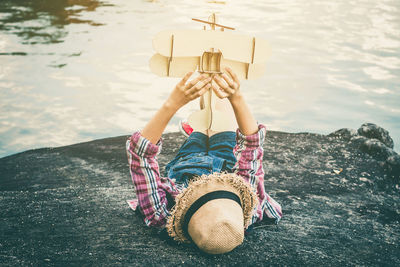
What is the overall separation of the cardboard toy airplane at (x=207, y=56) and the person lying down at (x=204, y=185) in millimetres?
77

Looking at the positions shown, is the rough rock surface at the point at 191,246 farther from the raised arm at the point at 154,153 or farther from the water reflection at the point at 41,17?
the water reflection at the point at 41,17

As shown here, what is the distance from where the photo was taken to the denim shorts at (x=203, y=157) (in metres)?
2.74

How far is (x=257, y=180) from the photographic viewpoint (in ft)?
8.12

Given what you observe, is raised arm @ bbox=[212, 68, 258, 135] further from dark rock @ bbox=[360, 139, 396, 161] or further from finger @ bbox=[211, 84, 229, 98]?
dark rock @ bbox=[360, 139, 396, 161]

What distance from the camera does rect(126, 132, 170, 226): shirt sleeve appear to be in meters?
2.20

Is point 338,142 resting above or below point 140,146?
below

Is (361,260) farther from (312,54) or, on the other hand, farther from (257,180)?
(312,54)

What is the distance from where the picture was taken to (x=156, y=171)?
2.32 m

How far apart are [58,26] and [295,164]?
10461mm

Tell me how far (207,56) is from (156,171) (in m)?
0.76

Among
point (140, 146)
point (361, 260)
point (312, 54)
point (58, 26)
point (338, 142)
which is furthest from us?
point (58, 26)

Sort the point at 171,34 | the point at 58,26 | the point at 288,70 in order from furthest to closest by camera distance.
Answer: the point at 58,26 < the point at 288,70 < the point at 171,34

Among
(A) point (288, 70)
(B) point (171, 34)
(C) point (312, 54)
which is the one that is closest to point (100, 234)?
(B) point (171, 34)

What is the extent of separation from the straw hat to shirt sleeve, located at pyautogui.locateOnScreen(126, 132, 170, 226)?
0.80 ft
